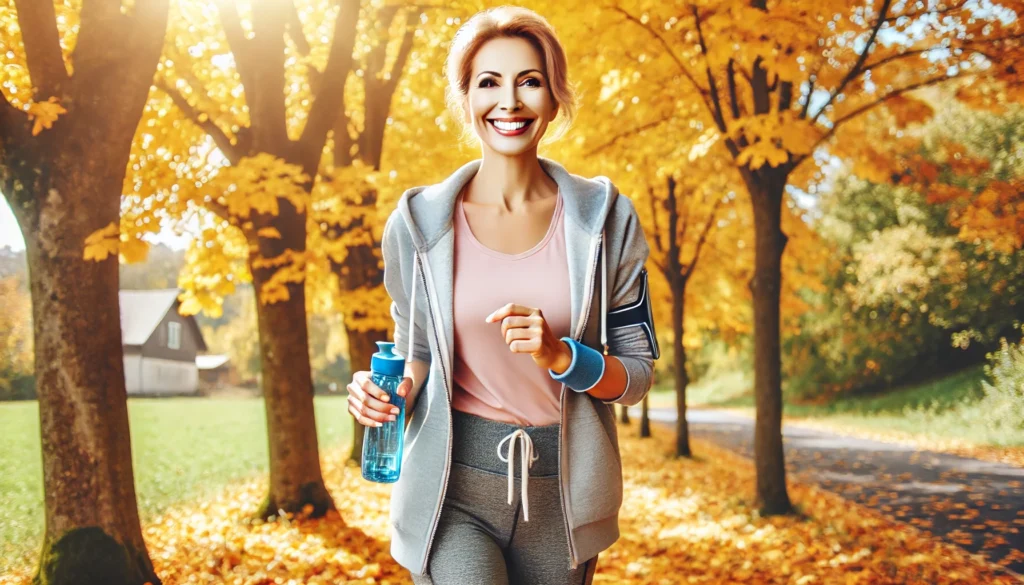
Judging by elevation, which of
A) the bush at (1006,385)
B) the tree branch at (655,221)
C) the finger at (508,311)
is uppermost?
the tree branch at (655,221)

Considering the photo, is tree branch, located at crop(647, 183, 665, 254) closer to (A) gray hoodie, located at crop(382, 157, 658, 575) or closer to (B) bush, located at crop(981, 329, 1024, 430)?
(B) bush, located at crop(981, 329, 1024, 430)

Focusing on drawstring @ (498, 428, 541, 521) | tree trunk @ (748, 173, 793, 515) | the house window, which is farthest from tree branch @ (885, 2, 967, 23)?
the house window

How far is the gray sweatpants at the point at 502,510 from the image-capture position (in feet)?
6.67

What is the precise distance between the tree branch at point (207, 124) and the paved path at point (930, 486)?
753cm

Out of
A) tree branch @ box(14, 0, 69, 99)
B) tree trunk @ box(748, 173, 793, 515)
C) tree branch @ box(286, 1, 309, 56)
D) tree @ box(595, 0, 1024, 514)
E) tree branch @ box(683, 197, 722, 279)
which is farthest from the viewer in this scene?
tree branch @ box(683, 197, 722, 279)

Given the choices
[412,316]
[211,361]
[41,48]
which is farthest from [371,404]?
[211,361]

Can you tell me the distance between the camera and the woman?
2043 millimetres

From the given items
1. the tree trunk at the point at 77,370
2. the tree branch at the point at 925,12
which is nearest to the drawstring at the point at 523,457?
the tree trunk at the point at 77,370

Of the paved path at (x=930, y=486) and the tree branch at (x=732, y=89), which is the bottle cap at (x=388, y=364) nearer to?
the paved path at (x=930, y=486)

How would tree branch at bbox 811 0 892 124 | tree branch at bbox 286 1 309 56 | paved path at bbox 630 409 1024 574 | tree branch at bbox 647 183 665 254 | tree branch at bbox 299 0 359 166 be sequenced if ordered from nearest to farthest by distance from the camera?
tree branch at bbox 811 0 892 124 < paved path at bbox 630 409 1024 574 < tree branch at bbox 299 0 359 166 < tree branch at bbox 286 1 309 56 < tree branch at bbox 647 183 665 254

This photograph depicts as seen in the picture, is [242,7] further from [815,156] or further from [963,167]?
[963,167]

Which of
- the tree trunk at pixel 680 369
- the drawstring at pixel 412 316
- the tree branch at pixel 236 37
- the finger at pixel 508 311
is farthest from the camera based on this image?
the tree trunk at pixel 680 369

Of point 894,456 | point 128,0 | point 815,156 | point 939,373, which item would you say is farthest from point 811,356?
point 128,0

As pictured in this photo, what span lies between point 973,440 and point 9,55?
1290 cm
